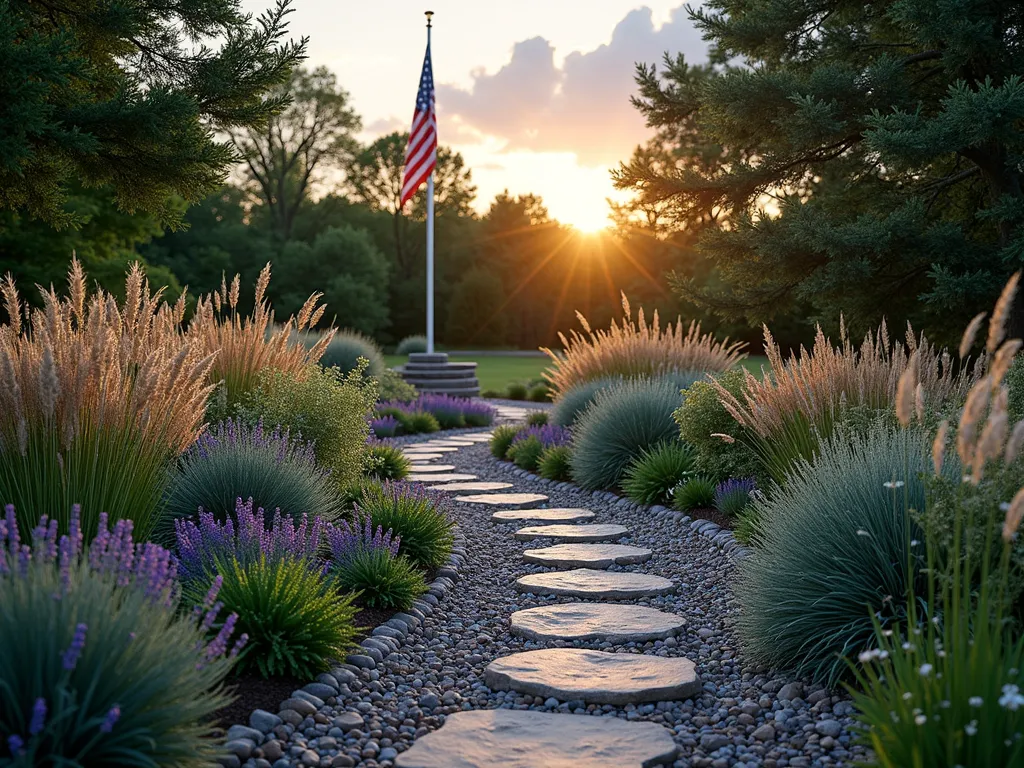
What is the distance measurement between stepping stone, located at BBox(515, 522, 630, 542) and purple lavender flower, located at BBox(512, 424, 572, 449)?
8.83ft

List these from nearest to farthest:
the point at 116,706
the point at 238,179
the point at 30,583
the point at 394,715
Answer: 1. the point at 116,706
2. the point at 30,583
3. the point at 394,715
4. the point at 238,179

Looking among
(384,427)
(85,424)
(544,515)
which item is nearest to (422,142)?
(384,427)

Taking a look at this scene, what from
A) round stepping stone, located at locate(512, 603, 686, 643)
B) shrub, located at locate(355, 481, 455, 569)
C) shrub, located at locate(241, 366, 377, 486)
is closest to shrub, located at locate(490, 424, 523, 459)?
shrub, located at locate(241, 366, 377, 486)

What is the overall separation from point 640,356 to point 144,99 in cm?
566

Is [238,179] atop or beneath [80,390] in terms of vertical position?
atop

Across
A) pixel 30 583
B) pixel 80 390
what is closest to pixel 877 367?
pixel 80 390

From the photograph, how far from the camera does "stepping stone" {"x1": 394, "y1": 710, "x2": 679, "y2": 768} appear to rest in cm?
272

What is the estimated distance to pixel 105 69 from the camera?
7.48 m

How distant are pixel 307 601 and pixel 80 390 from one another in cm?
116

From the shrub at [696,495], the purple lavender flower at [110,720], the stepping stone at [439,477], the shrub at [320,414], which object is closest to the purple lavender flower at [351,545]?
the shrub at [320,414]

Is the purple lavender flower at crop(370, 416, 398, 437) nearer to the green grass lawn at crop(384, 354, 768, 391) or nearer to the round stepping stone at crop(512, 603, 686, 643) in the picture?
the round stepping stone at crop(512, 603, 686, 643)

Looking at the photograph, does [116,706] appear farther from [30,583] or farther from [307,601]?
[307,601]

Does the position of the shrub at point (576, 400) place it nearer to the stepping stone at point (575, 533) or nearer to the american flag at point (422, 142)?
the stepping stone at point (575, 533)

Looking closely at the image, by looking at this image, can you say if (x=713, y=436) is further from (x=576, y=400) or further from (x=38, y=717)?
(x=38, y=717)
